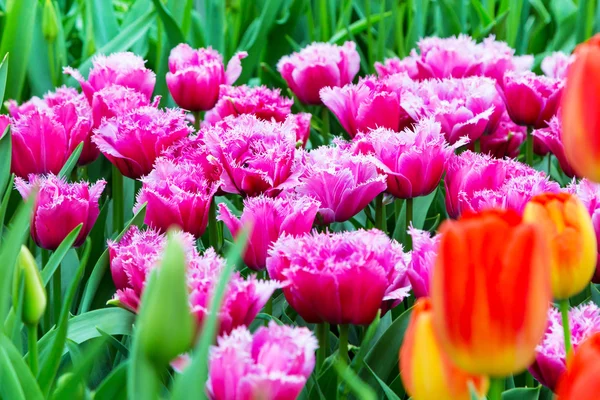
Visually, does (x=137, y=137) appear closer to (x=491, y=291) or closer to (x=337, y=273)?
(x=337, y=273)

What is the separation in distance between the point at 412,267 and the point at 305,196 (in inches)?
5.4

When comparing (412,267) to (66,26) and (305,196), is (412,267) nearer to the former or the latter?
(305,196)

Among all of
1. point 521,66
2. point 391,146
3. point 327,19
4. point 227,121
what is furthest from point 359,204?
point 327,19

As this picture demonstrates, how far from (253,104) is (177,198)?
32 centimetres

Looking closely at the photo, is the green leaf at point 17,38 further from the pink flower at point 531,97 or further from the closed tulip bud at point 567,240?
the closed tulip bud at point 567,240

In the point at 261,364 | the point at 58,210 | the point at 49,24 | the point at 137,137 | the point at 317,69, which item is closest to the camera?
the point at 261,364

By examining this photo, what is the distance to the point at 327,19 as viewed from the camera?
198cm

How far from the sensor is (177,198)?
0.81 meters

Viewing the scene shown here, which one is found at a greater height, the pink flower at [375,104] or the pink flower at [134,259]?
the pink flower at [134,259]

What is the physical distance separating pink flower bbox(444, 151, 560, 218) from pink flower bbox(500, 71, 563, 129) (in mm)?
228

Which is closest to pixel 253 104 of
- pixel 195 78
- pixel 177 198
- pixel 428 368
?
pixel 195 78

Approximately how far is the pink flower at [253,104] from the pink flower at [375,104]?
0.20ft

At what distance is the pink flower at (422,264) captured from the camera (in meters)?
0.69

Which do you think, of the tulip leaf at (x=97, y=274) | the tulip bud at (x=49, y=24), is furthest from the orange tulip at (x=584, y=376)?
the tulip bud at (x=49, y=24)
